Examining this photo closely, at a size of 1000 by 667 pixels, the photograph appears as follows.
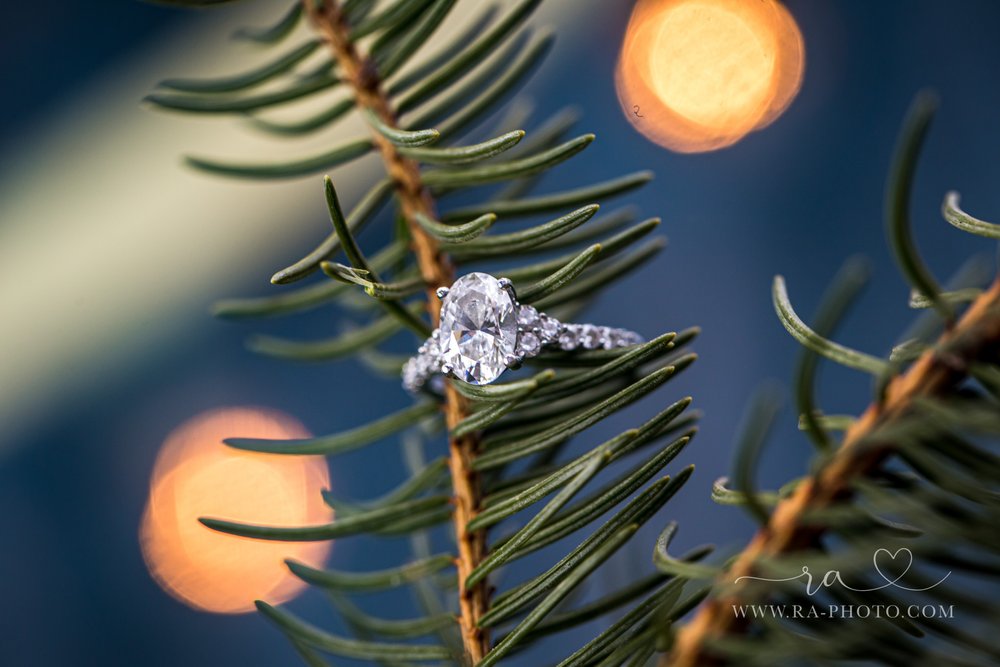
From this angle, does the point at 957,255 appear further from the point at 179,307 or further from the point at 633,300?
the point at 179,307

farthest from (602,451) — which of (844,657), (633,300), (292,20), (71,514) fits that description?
(71,514)

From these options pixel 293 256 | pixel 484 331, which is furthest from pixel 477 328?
pixel 293 256

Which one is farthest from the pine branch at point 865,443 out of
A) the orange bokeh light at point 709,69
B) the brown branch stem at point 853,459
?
the orange bokeh light at point 709,69

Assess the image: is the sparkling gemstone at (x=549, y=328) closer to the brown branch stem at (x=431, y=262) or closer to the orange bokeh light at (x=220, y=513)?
the brown branch stem at (x=431, y=262)

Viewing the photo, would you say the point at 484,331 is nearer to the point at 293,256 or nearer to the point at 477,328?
the point at 477,328

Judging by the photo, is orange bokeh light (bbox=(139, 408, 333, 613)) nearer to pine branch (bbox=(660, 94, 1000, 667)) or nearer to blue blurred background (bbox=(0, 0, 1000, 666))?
blue blurred background (bbox=(0, 0, 1000, 666))
